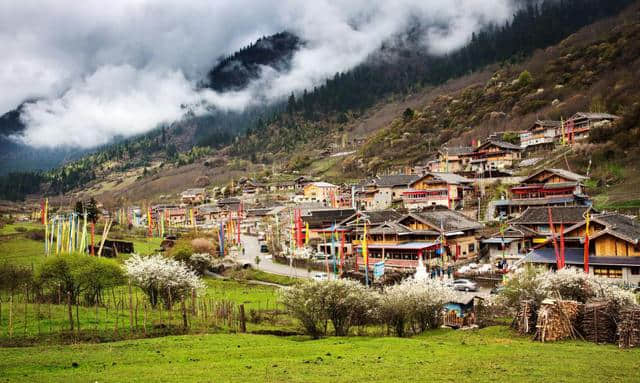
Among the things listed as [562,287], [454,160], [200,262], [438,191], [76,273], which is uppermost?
[454,160]

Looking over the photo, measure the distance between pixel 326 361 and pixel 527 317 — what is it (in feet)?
41.9

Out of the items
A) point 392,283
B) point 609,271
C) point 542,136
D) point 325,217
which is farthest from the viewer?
point 542,136

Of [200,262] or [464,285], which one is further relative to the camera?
[200,262]

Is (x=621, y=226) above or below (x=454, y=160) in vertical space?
below

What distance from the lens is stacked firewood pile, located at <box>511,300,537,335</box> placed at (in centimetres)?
2564

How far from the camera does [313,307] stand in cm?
2900

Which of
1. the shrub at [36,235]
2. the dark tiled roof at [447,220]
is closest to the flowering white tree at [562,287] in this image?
the dark tiled roof at [447,220]

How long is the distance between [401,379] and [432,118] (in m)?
163

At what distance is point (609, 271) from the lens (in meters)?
38.8

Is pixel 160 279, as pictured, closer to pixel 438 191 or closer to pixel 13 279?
pixel 13 279

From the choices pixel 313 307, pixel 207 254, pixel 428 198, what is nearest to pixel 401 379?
pixel 313 307

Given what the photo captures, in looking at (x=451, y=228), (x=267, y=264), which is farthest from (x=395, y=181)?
(x=451, y=228)

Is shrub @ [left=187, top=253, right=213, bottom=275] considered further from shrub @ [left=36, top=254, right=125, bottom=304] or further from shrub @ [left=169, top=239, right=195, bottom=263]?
shrub @ [left=36, top=254, right=125, bottom=304]

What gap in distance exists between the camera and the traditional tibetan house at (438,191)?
8094 centimetres
